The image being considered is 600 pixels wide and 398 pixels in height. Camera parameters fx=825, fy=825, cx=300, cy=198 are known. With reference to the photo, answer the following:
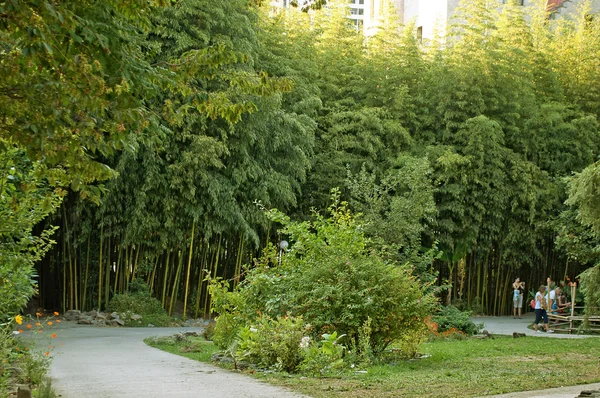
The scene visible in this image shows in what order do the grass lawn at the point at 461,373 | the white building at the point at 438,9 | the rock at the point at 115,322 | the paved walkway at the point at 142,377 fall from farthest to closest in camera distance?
the white building at the point at 438,9
the rock at the point at 115,322
the grass lawn at the point at 461,373
the paved walkway at the point at 142,377

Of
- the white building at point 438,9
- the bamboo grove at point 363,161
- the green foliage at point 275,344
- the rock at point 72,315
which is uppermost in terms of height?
the white building at point 438,9

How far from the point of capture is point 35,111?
5383 mm

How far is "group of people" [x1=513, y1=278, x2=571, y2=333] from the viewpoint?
2105cm

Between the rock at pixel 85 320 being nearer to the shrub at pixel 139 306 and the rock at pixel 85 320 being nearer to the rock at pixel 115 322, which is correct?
the rock at pixel 115 322

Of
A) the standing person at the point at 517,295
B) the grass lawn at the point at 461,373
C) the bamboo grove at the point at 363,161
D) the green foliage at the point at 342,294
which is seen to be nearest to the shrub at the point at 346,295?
the green foliage at the point at 342,294

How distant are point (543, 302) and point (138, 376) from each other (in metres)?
13.7

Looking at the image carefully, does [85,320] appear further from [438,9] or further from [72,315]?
[438,9]

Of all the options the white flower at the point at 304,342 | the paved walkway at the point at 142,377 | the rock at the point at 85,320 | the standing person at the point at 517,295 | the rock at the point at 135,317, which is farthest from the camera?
the standing person at the point at 517,295

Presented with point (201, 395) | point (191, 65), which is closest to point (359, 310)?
point (201, 395)

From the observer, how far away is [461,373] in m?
10.1

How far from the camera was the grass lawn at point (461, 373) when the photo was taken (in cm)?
860

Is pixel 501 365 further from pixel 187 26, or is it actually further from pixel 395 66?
pixel 395 66

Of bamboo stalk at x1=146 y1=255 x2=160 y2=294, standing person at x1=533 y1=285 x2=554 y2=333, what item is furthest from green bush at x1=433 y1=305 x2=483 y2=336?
bamboo stalk at x1=146 y1=255 x2=160 y2=294

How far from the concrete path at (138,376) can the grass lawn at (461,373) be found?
1.52 ft
